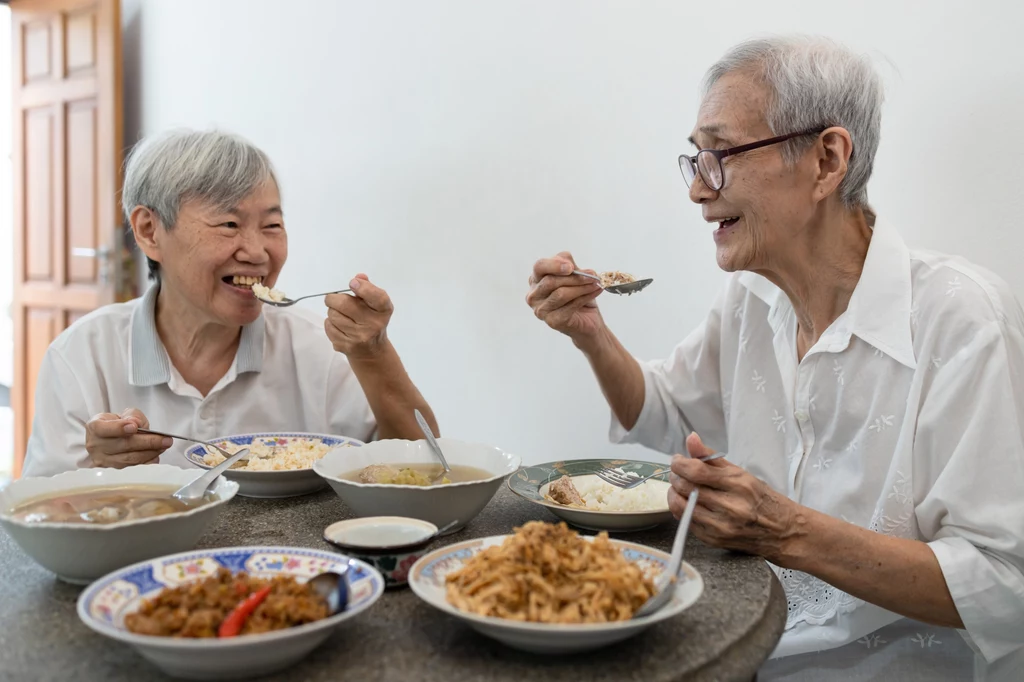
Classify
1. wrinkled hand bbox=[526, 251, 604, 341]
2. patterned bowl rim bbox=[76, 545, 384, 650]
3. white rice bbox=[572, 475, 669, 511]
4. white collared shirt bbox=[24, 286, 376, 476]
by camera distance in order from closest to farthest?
patterned bowl rim bbox=[76, 545, 384, 650] → white rice bbox=[572, 475, 669, 511] → wrinkled hand bbox=[526, 251, 604, 341] → white collared shirt bbox=[24, 286, 376, 476]

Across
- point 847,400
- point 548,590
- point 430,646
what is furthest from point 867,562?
point 430,646

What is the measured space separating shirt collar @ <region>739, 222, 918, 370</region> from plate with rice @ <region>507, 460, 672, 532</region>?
46 cm

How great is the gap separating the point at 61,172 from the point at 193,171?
340cm

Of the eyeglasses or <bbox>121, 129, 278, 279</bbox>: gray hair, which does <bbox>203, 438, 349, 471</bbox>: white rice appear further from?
the eyeglasses

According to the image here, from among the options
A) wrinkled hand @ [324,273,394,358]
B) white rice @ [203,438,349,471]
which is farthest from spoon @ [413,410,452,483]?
wrinkled hand @ [324,273,394,358]

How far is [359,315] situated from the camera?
1.83m

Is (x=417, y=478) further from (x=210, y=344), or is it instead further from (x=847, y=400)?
(x=210, y=344)

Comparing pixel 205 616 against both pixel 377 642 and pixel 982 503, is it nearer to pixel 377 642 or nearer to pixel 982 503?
pixel 377 642

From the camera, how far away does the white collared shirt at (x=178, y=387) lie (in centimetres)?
189

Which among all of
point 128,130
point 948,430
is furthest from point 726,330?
point 128,130

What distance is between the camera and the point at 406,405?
1.97 metres

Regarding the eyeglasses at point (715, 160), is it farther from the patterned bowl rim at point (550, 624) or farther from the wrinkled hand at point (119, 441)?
the wrinkled hand at point (119, 441)

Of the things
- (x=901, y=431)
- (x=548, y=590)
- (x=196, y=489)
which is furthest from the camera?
(x=901, y=431)

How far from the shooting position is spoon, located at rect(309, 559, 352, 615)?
0.95 metres
